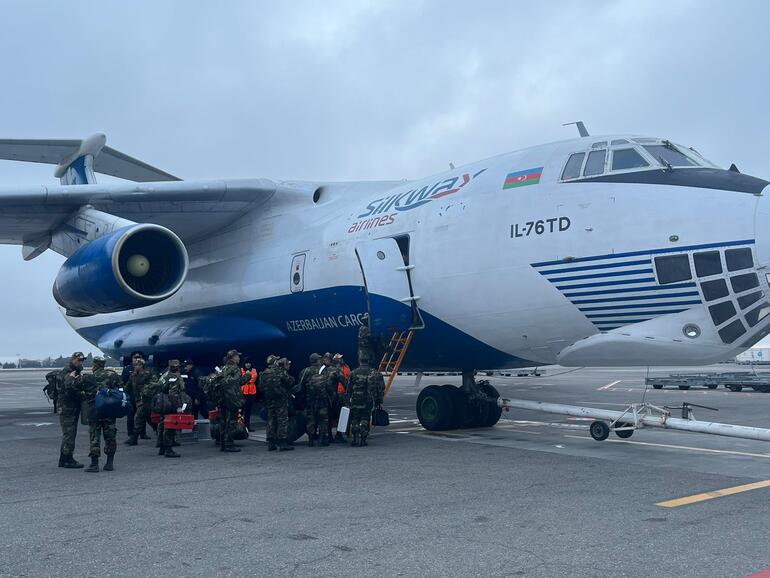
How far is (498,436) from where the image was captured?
36.2ft

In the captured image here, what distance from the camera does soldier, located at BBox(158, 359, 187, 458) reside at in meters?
9.38

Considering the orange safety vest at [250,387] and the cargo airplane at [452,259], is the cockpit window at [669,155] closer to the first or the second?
the cargo airplane at [452,259]

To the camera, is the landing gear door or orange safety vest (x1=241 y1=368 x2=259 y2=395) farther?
orange safety vest (x1=241 y1=368 x2=259 y2=395)

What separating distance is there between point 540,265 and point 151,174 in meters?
12.7

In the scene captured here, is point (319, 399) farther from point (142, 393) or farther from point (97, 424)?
point (97, 424)

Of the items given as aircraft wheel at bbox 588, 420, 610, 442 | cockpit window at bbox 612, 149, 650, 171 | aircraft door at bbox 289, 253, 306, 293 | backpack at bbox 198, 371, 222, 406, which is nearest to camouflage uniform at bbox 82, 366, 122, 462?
backpack at bbox 198, 371, 222, 406

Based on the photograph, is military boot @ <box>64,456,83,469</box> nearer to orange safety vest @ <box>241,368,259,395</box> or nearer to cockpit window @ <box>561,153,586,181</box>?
orange safety vest @ <box>241,368,259,395</box>

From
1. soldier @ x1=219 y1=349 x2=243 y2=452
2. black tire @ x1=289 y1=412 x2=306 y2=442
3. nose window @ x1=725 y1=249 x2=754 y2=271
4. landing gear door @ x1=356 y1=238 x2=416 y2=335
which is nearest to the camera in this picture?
nose window @ x1=725 y1=249 x2=754 y2=271

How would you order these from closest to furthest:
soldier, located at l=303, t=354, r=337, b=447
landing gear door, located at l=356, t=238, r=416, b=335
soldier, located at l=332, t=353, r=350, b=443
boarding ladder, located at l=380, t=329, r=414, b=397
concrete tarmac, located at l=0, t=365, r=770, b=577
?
concrete tarmac, located at l=0, t=365, r=770, b=577 < soldier, located at l=303, t=354, r=337, b=447 < soldier, located at l=332, t=353, r=350, b=443 < landing gear door, located at l=356, t=238, r=416, b=335 < boarding ladder, located at l=380, t=329, r=414, b=397

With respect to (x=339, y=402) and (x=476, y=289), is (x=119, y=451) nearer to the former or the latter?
(x=339, y=402)

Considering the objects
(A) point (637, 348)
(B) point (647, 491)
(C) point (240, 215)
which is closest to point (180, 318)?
(C) point (240, 215)

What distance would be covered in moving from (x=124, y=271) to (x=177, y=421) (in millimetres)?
3703

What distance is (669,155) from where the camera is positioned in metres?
9.28

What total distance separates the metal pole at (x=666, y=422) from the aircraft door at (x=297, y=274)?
4.04 metres
